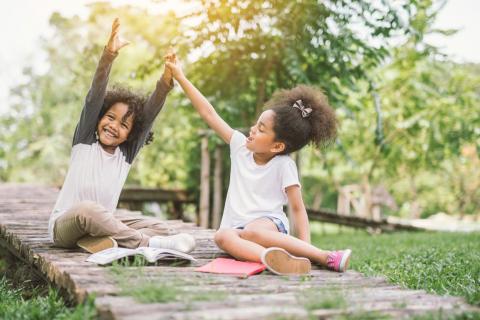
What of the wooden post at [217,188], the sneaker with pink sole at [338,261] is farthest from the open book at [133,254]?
the wooden post at [217,188]

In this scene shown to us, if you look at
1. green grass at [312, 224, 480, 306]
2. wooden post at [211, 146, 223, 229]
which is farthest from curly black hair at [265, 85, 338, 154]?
wooden post at [211, 146, 223, 229]

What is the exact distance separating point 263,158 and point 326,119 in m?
0.55

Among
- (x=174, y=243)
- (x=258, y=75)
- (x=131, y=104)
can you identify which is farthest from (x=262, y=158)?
(x=258, y=75)

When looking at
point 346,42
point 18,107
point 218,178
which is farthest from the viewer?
point 18,107

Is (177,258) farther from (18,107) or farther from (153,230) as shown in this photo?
(18,107)

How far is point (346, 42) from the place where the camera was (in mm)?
6902

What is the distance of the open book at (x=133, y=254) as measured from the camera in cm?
306

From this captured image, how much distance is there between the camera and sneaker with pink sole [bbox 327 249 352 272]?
328 cm

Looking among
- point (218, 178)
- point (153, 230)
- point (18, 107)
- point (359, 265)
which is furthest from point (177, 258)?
point (18, 107)

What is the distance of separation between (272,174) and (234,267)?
32.1 inches

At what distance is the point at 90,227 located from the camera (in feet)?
11.1

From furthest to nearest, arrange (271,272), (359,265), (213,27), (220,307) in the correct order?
(213,27), (359,265), (271,272), (220,307)

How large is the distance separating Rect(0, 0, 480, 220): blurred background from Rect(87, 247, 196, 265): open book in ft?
10.7

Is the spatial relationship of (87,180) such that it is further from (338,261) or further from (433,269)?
(433,269)
